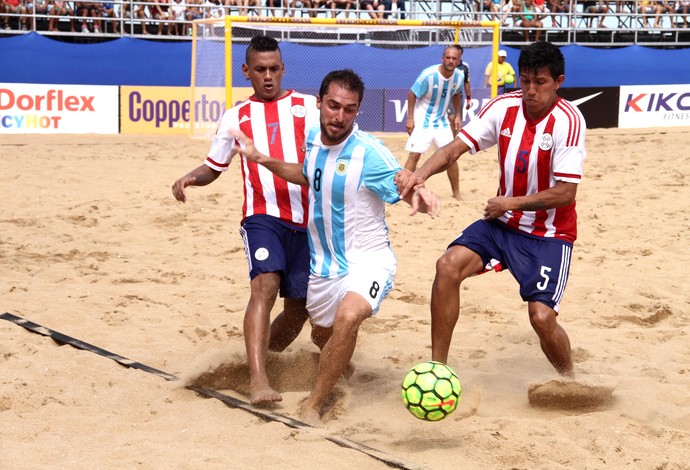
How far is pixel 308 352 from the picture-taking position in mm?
→ 5469

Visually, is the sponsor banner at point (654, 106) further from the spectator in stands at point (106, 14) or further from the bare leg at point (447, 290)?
the bare leg at point (447, 290)

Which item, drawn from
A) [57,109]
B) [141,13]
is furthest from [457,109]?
[141,13]

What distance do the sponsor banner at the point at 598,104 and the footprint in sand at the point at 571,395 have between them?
55.5 feet

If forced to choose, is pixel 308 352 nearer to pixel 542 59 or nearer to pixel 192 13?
pixel 542 59

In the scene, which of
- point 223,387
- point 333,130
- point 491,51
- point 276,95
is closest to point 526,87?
point 333,130

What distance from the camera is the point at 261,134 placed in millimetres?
5090

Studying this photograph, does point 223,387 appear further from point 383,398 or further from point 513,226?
point 513,226

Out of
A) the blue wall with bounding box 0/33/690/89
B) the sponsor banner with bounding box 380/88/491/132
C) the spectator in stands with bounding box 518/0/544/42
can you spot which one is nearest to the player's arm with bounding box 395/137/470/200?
the blue wall with bounding box 0/33/690/89

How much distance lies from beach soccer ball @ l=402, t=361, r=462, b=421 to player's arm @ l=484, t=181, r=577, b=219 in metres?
0.99

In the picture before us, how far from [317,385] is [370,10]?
1704cm

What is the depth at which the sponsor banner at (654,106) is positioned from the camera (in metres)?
21.0

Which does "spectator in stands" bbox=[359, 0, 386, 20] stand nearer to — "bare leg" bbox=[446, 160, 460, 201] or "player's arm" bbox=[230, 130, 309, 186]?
"bare leg" bbox=[446, 160, 460, 201]

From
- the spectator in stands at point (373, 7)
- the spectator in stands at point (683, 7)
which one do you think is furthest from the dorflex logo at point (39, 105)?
the spectator in stands at point (683, 7)

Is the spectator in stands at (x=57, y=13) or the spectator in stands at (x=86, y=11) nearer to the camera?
the spectator in stands at (x=57, y=13)
